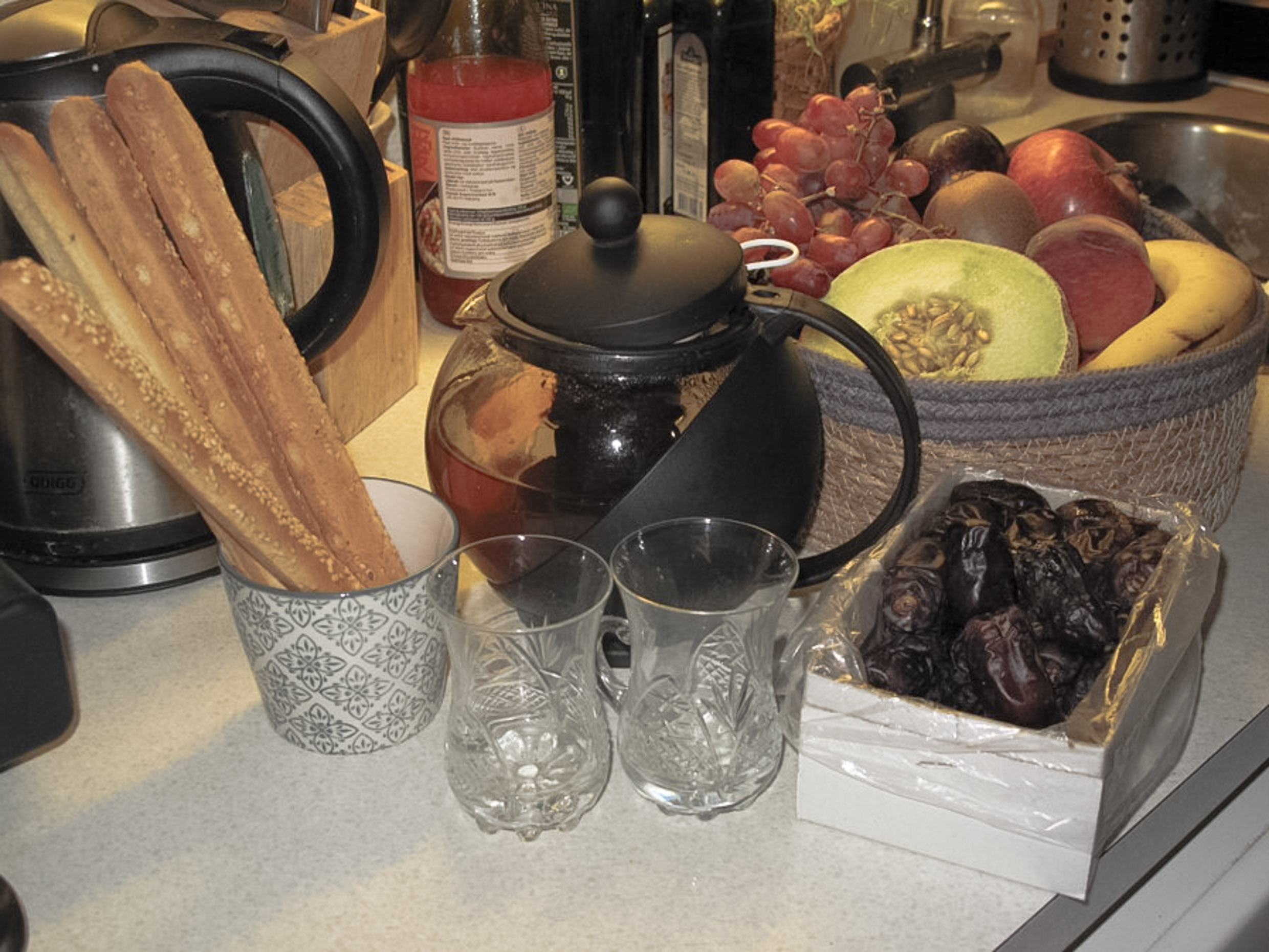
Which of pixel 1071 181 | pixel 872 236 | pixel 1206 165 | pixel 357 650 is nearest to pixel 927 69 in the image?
pixel 1206 165

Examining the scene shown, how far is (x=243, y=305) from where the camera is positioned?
0.56 metres

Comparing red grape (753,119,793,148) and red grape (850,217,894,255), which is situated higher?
red grape (753,119,793,148)

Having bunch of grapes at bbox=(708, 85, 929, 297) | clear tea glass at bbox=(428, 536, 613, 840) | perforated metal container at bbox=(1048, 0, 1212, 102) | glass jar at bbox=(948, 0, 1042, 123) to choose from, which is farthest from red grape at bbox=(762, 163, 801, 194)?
perforated metal container at bbox=(1048, 0, 1212, 102)

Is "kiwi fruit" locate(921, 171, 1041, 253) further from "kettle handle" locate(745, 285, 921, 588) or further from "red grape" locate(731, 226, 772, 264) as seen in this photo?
"kettle handle" locate(745, 285, 921, 588)

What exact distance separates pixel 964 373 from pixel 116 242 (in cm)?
40

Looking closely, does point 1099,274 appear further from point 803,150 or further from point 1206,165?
point 1206,165

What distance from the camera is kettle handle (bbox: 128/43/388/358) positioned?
23.6 inches

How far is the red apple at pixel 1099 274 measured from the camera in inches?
30.2

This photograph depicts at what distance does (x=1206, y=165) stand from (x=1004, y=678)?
94 cm

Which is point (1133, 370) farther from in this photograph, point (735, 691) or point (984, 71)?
point (984, 71)

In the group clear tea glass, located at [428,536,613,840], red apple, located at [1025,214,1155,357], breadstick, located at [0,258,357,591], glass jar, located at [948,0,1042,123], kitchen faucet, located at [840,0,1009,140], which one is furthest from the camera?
glass jar, located at [948,0,1042,123]

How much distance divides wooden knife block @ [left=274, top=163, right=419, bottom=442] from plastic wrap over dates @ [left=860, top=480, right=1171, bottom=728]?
39cm

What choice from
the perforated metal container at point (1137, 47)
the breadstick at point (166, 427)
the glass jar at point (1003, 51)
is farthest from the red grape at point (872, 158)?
the perforated metal container at point (1137, 47)

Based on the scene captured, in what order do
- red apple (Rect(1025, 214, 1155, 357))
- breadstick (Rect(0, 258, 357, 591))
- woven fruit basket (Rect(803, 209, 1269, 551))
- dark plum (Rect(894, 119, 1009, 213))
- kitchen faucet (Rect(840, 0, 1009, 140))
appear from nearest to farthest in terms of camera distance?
breadstick (Rect(0, 258, 357, 591))
woven fruit basket (Rect(803, 209, 1269, 551))
red apple (Rect(1025, 214, 1155, 357))
dark plum (Rect(894, 119, 1009, 213))
kitchen faucet (Rect(840, 0, 1009, 140))
